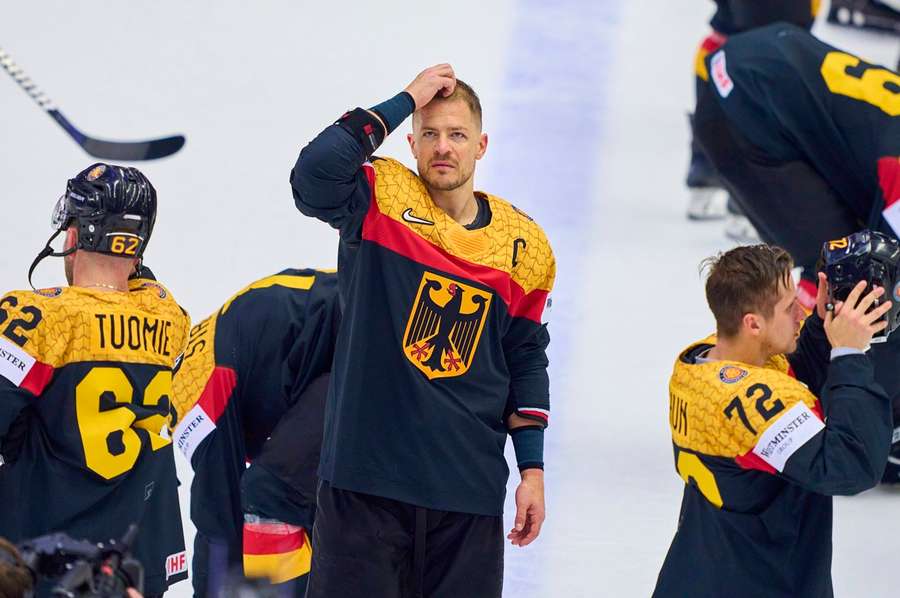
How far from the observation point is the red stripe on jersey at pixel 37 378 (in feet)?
9.86

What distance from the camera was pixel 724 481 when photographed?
3.02 meters

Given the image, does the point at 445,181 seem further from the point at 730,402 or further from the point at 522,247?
the point at 730,402

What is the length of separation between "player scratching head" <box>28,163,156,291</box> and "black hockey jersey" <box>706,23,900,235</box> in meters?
2.22

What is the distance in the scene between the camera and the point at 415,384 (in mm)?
2906

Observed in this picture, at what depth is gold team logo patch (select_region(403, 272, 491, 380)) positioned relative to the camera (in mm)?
2908

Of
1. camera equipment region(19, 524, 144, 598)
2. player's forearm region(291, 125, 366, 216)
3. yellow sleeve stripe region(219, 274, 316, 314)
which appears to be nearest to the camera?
camera equipment region(19, 524, 144, 598)

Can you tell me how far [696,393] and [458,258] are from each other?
20.5 inches

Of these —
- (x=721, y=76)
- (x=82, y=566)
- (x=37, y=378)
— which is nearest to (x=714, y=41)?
(x=721, y=76)

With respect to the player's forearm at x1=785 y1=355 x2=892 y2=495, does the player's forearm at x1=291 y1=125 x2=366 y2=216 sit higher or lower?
higher

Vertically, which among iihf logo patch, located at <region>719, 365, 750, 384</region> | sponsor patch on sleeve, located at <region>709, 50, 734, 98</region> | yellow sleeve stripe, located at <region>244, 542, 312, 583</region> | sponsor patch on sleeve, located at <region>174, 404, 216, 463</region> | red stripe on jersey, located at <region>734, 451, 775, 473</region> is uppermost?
sponsor patch on sleeve, located at <region>709, 50, 734, 98</region>

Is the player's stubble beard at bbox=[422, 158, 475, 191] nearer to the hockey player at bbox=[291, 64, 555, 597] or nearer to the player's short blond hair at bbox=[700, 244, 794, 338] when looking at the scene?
the hockey player at bbox=[291, 64, 555, 597]

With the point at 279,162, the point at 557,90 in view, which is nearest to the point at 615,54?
the point at 557,90

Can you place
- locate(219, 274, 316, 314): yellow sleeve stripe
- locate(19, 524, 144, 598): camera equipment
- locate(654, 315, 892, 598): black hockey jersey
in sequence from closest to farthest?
locate(19, 524, 144, 598): camera equipment
locate(654, 315, 892, 598): black hockey jersey
locate(219, 274, 316, 314): yellow sleeve stripe

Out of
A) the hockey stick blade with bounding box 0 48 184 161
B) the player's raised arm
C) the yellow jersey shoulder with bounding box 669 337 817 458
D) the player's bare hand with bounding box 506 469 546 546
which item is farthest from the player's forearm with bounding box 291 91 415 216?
the hockey stick blade with bounding box 0 48 184 161
